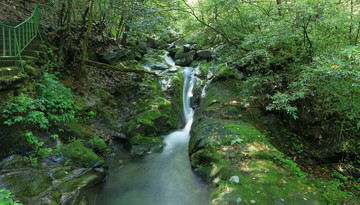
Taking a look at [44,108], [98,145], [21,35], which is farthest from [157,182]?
[21,35]

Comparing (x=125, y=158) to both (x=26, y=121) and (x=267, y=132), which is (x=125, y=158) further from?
(x=267, y=132)

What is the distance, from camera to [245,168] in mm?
4418

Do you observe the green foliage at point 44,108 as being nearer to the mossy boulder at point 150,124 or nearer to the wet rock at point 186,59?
the mossy boulder at point 150,124

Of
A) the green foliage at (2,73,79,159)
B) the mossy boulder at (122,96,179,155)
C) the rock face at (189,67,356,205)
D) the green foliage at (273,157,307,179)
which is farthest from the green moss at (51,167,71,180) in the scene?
the green foliage at (273,157,307,179)

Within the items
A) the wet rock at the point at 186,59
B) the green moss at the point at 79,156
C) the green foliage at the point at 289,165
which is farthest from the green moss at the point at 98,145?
the wet rock at the point at 186,59

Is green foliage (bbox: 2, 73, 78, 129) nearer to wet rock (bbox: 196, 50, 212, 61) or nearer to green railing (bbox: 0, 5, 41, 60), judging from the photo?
green railing (bbox: 0, 5, 41, 60)

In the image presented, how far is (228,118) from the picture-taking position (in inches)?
273

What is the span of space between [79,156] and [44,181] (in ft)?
3.68

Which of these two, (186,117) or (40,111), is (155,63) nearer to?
(186,117)

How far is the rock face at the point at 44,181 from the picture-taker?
335 centimetres

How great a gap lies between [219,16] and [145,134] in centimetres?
575

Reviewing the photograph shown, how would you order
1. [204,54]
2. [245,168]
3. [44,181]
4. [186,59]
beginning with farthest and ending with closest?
[186,59] < [204,54] < [245,168] < [44,181]

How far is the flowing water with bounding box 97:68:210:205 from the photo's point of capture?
4410mm

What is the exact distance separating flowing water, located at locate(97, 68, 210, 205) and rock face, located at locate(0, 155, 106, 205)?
24.0 inches
